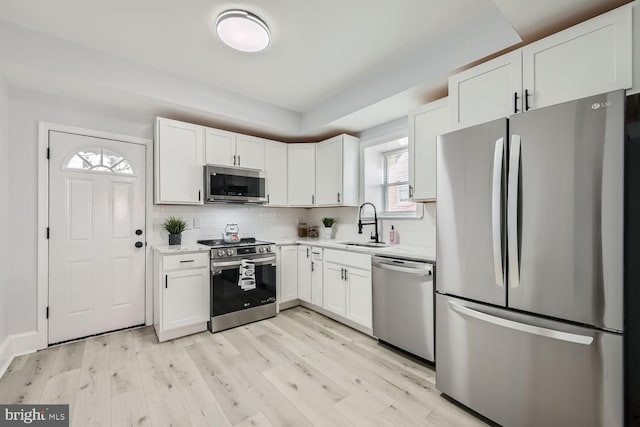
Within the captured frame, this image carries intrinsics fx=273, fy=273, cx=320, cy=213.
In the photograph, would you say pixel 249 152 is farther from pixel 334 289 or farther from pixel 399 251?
pixel 399 251

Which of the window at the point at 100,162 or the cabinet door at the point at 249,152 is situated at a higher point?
the cabinet door at the point at 249,152

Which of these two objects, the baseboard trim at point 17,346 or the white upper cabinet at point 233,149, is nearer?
the baseboard trim at point 17,346

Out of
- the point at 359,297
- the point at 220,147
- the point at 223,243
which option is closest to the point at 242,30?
the point at 220,147

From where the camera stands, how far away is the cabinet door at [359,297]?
280cm

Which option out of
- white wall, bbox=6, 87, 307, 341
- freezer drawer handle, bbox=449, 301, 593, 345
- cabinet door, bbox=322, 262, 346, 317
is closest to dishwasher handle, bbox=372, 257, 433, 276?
freezer drawer handle, bbox=449, 301, 593, 345

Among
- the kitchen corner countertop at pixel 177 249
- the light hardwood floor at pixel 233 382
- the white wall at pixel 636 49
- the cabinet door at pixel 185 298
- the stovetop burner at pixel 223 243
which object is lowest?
the light hardwood floor at pixel 233 382

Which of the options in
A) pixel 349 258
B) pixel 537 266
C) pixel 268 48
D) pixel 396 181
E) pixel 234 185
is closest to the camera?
pixel 537 266

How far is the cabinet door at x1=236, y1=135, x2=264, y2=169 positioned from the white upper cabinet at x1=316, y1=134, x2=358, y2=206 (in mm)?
853

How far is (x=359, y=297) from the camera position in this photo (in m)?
2.90

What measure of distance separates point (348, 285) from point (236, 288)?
128 cm

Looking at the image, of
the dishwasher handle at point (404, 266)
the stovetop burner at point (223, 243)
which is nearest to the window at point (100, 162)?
the stovetop burner at point (223, 243)

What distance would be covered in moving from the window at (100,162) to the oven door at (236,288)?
1.47m

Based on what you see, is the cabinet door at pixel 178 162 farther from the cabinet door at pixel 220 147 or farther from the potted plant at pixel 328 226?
the potted plant at pixel 328 226

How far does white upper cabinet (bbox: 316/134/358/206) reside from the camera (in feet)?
11.8
